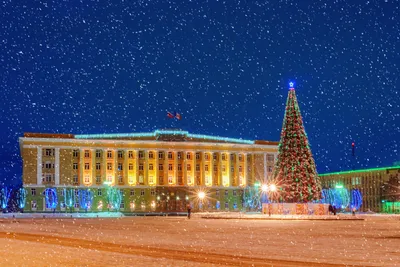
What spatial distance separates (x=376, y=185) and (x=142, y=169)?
47632mm

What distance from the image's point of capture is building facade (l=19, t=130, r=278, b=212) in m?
98.3

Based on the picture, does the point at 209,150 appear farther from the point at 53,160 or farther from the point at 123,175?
the point at 53,160

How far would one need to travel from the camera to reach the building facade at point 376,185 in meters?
107

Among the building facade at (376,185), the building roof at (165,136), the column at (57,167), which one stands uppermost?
the building roof at (165,136)

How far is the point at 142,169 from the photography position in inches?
4131

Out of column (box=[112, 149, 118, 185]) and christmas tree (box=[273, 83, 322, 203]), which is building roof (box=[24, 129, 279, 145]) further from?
christmas tree (box=[273, 83, 322, 203])

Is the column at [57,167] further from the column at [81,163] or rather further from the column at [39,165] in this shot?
the column at [81,163]

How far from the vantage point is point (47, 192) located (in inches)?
3831

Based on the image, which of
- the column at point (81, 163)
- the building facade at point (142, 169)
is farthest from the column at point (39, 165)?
the column at point (81, 163)

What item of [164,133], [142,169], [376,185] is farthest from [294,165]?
[376,185]

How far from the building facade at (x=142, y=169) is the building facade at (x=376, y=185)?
790 inches

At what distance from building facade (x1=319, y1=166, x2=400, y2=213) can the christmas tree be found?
48919mm

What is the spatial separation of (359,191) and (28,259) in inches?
4339

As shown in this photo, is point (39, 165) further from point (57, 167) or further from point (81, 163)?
point (81, 163)
